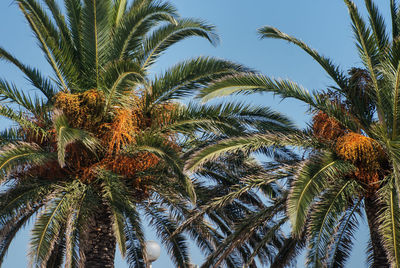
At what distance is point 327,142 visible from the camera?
40.0 feet

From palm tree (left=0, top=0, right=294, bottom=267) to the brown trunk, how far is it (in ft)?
0.07

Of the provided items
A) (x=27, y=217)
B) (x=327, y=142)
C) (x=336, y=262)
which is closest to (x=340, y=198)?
(x=327, y=142)

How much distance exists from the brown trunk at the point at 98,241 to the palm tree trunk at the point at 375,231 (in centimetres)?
549

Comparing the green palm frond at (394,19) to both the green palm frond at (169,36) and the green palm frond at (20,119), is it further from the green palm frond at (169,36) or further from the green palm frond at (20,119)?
the green palm frond at (20,119)

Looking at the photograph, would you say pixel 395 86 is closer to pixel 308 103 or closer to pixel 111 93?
pixel 308 103

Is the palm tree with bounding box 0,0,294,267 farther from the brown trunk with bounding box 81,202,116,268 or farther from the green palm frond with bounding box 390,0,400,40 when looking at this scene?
the green palm frond with bounding box 390,0,400,40

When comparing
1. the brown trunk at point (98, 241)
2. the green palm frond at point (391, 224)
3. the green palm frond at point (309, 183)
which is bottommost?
the green palm frond at point (391, 224)

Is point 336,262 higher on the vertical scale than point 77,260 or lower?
lower

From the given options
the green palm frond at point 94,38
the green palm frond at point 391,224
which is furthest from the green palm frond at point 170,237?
the green palm frond at point 391,224

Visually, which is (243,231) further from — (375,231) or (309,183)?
(375,231)

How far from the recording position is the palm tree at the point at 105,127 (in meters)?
12.1

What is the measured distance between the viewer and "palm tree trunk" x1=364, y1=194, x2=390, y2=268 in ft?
38.8

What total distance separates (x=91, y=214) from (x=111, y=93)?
2.62 meters

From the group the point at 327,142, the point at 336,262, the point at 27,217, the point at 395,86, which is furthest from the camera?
the point at 27,217
